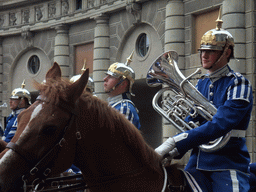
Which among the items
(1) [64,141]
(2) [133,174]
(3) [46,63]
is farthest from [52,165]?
(3) [46,63]

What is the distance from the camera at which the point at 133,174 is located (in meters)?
3.08

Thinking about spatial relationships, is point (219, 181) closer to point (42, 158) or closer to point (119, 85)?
point (42, 158)

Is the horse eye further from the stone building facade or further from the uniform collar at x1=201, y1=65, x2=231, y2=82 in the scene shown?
the stone building facade

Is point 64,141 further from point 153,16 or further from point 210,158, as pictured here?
point 153,16

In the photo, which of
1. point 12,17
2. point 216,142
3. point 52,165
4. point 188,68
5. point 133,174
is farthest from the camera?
point 12,17

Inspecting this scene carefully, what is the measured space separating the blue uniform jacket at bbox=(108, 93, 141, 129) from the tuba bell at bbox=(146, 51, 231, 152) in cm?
120

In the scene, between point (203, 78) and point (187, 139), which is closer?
point (187, 139)

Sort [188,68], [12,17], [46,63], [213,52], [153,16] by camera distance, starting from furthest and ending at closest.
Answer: [12,17], [46,63], [153,16], [188,68], [213,52]

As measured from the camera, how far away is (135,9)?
16.2 meters

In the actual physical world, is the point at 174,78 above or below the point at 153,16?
below

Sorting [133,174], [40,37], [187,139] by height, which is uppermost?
[40,37]

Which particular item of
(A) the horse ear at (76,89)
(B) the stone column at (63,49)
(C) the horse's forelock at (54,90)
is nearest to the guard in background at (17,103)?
(C) the horse's forelock at (54,90)

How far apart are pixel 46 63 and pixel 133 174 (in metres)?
18.8

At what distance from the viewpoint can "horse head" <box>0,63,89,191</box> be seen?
268 centimetres
